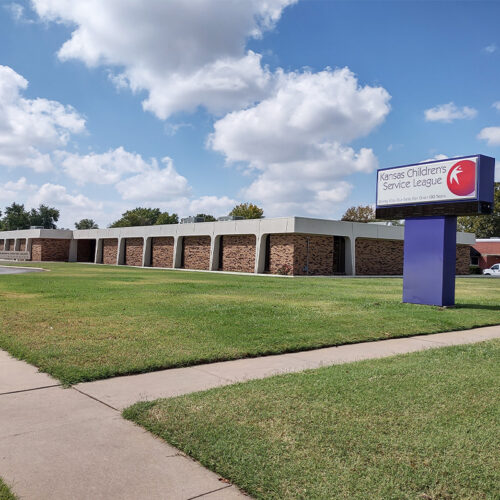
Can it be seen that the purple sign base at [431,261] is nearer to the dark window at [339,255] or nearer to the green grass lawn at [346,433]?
the green grass lawn at [346,433]

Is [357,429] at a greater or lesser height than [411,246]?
lesser

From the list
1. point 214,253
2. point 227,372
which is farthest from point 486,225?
point 227,372

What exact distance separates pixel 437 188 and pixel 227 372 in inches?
443

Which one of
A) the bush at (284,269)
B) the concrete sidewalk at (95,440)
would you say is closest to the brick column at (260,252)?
the bush at (284,269)

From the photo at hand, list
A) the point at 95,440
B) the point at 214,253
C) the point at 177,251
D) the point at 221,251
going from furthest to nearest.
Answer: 1. the point at 177,251
2. the point at 221,251
3. the point at 214,253
4. the point at 95,440

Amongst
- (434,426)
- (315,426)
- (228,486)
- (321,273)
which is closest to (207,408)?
(315,426)

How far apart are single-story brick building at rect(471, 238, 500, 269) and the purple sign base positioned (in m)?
46.9

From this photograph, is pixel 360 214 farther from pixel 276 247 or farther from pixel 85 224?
pixel 85 224

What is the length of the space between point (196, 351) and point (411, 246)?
10.5 metres

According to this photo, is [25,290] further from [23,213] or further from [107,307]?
[23,213]

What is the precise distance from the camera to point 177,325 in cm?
938

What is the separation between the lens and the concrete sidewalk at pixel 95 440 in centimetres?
325

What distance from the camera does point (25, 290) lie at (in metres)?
15.9

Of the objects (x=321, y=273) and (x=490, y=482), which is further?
(x=321, y=273)
